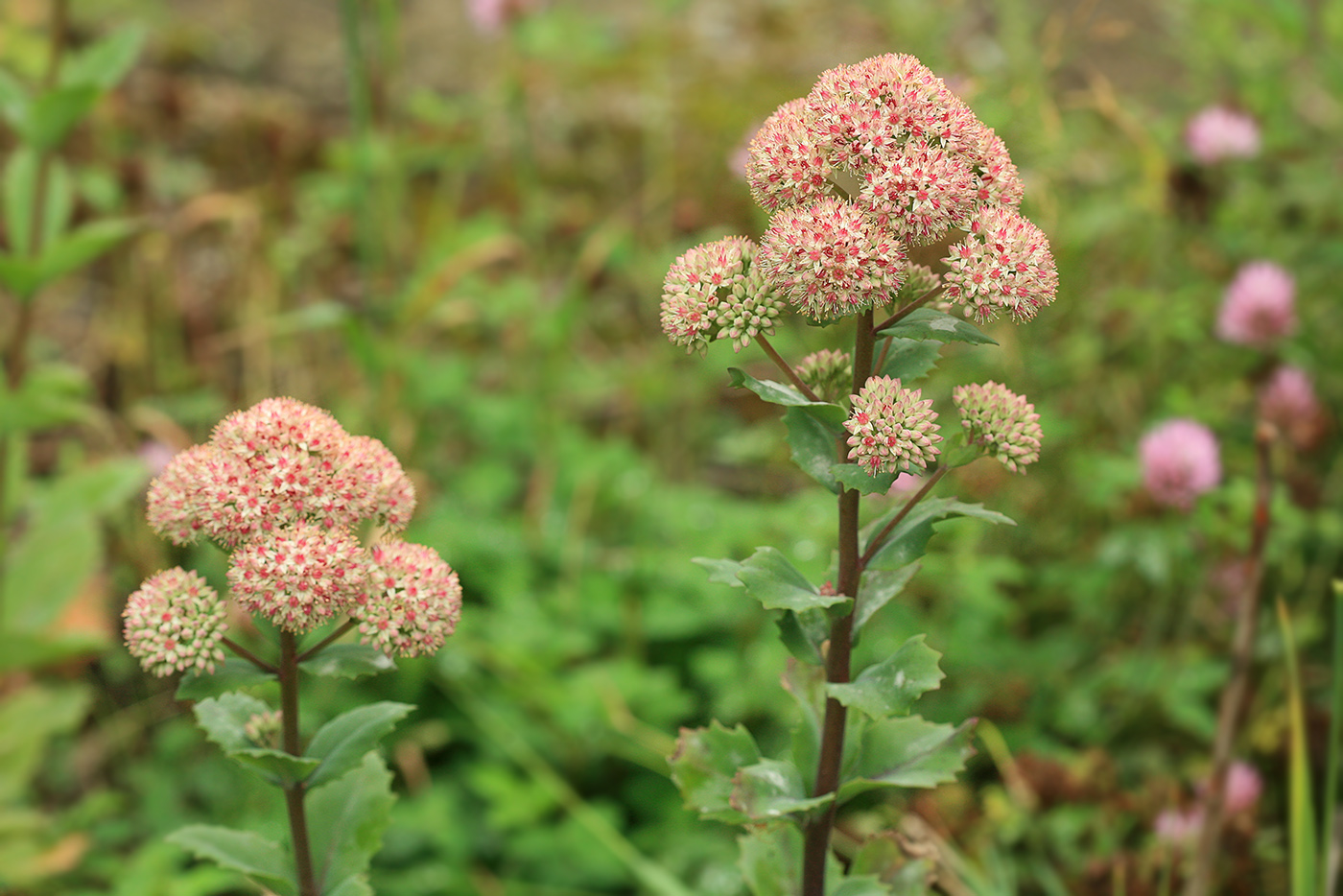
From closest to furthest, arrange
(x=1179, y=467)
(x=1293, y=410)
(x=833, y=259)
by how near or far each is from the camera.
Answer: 1. (x=833, y=259)
2. (x=1179, y=467)
3. (x=1293, y=410)

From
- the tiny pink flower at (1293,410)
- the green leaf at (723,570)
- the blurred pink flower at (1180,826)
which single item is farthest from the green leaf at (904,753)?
the tiny pink flower at (1293,410)

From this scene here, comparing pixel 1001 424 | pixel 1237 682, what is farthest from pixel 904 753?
pixel 1237 682

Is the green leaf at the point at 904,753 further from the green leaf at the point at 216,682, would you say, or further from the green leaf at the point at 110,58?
the green leaf at the point at 110,58

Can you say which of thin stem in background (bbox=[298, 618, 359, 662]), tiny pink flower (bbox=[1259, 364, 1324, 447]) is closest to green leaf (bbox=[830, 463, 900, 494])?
thin stem in background (bbox=[298, 618, 359, 662])

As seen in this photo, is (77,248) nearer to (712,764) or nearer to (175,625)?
(175,625)

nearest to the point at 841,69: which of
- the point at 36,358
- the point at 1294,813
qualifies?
the point at 1294,813

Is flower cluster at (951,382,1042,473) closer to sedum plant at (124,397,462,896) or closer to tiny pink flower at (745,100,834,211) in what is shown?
tiny pink flower at (745,100,834,211)
